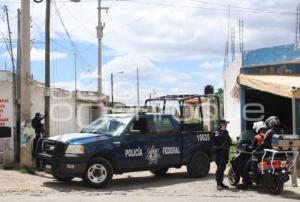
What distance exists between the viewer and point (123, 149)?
540 inches

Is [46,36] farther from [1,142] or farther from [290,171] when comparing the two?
[290,171]

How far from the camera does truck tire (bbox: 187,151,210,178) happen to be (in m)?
15.4

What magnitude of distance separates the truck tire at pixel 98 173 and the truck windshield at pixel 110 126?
930 mm

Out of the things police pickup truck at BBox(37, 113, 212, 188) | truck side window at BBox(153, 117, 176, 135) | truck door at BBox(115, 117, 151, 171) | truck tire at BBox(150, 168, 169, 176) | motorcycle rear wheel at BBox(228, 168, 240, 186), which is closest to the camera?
police pickup truck at BBox(37, 113, 212, 188)

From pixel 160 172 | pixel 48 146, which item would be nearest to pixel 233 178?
pixel 160 172

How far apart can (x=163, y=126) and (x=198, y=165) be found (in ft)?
5.34

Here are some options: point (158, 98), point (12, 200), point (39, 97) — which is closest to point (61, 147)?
point (12, 200)

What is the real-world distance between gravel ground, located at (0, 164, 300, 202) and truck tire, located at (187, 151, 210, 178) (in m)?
0.22

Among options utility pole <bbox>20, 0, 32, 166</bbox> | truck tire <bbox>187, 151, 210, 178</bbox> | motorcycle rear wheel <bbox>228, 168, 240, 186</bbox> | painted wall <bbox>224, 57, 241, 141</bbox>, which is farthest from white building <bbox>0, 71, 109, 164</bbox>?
painted wall <bbox>224, 57, 241, 141</bbox>

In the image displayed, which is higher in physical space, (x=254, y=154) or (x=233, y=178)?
(x=254, y=154)

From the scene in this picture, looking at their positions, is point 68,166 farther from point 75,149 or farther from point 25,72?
point 25,72

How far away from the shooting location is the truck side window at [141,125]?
46.9 feet

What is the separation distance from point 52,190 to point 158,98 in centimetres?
515

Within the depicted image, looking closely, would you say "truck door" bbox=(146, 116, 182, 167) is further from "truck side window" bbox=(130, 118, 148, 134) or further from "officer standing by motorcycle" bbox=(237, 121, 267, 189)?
"officer standing by motorcycle" bbox=(237, 121, 267, 189)
